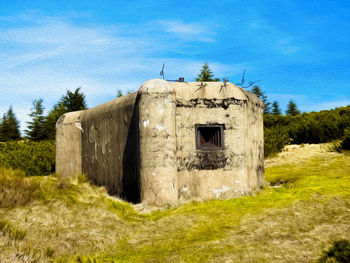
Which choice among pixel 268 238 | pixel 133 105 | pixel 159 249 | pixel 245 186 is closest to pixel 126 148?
pixel 133 105

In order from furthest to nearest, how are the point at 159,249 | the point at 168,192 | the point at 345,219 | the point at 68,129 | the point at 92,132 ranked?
1. the point at 68,129
2. the point at 92,132
3. the point at 168,192
4. the point at 345,219
5. the point at 159,249

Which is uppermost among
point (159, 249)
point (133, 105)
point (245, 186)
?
point (133, 105)

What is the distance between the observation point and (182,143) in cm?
792

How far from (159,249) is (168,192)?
240 cm

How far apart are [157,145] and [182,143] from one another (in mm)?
686

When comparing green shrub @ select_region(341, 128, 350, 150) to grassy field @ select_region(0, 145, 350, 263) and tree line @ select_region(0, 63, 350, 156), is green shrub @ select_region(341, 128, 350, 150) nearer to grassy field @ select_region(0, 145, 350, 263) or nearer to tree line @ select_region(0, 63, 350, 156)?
tree line @ select_region(0, 63, 350, 156)

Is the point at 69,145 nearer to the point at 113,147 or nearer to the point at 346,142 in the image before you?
the point at 113,147

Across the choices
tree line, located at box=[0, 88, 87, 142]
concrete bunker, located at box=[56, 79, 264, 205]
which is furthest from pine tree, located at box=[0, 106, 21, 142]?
concrete bunker, located at box=[56, 79, 264, 205]

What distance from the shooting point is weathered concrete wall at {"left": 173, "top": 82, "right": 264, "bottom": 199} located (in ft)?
26.0

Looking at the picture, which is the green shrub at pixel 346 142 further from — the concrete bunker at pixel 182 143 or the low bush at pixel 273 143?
the concrete bunker at pixel 182 143

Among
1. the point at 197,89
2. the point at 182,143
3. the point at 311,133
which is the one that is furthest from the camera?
the point at 311,133

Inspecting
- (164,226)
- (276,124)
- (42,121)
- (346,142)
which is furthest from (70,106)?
(164,226)

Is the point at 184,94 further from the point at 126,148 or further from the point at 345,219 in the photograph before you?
the point at 345,219

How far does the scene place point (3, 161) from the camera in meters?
15.7
